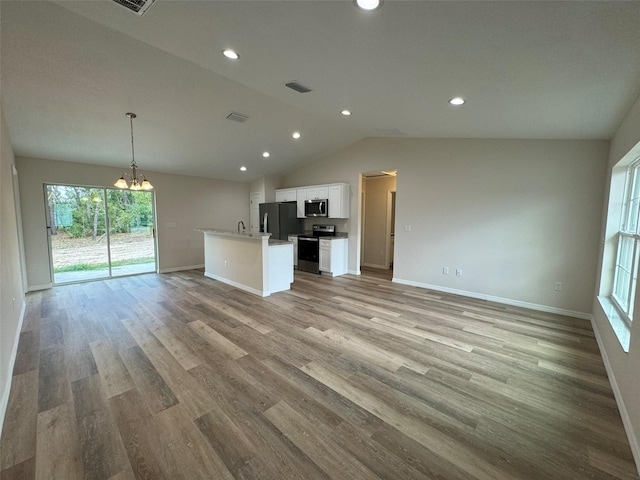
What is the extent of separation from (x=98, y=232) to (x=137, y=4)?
5.32 meters

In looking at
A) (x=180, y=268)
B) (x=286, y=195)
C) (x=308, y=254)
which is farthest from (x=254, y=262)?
(x=180, y=268)

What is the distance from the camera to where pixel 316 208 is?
6.66 m

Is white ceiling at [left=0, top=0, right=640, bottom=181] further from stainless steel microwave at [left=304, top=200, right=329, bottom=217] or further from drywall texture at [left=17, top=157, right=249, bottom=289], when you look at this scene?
stainless steel microwave at [left=304, top=200, right=329, bottom=217]

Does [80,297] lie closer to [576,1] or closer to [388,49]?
[388,49]

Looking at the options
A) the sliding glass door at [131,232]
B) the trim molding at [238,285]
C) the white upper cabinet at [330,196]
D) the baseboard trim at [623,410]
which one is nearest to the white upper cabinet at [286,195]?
the white upper cabinet at [330,196]

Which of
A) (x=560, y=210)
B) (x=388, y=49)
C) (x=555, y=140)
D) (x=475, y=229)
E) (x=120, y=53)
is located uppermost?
(x=120, y=53)

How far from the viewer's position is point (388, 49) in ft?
7.14

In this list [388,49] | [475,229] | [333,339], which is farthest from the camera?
[475,229]

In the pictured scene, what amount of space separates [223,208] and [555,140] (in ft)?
24.3

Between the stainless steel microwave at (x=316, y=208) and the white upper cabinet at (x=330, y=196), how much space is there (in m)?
0.10

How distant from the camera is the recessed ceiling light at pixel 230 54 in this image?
2530 millimetres

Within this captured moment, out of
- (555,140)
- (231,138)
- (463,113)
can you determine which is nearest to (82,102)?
(231,138)

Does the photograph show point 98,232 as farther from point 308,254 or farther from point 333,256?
point 333,256

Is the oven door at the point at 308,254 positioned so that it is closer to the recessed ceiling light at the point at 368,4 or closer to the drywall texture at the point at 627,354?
the drywall texture at the point at 627,354
